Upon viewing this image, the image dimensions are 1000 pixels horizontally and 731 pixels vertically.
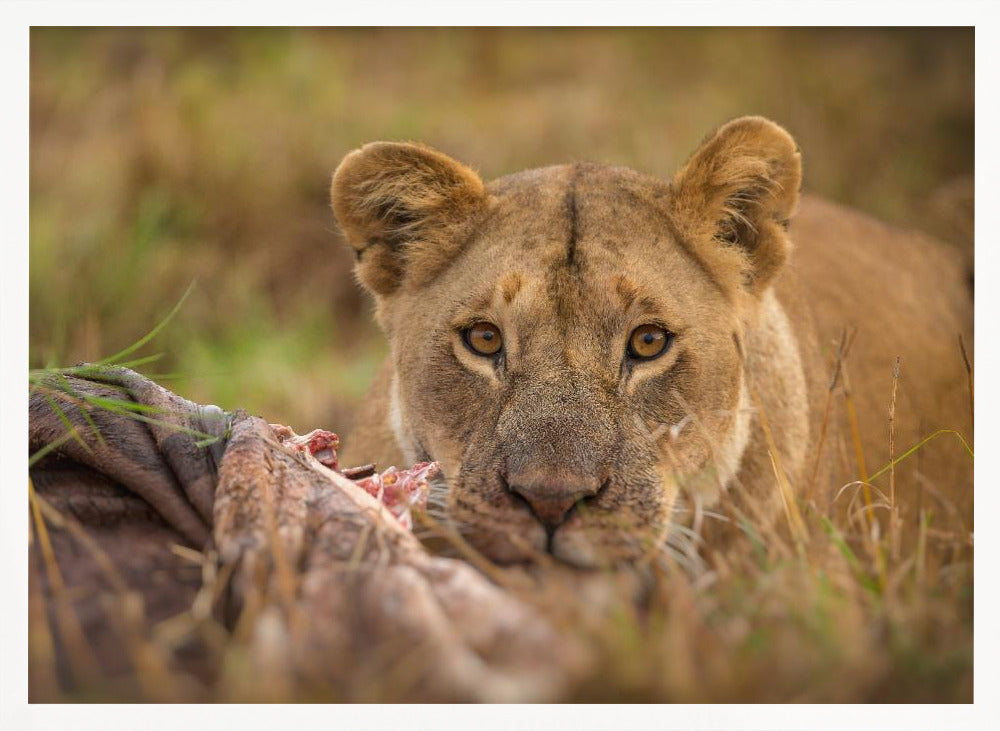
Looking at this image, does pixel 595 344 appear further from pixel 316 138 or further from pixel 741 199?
pixel 316 138

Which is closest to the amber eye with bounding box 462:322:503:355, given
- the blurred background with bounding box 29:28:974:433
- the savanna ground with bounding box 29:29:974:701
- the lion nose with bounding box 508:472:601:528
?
the lion nose with bounding box 508:472:601:528

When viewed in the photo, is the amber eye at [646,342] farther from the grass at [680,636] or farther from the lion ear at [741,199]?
the grass at [680,636]

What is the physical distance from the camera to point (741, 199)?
3.25 meters

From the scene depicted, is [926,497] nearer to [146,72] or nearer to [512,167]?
[512,167]

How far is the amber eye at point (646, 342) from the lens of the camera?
2.94 meters

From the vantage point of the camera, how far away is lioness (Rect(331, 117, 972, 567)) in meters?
2.66

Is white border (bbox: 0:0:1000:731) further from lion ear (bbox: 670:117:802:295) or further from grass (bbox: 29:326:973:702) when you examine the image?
lion ear (bbox: 670:117:802:295)

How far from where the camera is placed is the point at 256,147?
292 inches

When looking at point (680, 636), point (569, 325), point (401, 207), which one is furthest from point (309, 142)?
point (680, 636)

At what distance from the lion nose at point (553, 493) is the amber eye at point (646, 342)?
0.51 metres
